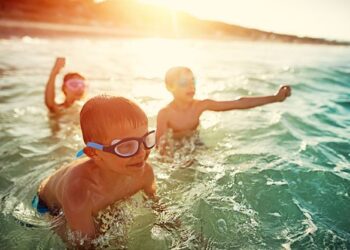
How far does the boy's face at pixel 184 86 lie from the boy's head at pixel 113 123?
2934 millimetres

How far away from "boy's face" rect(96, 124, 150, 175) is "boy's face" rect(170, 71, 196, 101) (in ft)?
9.38

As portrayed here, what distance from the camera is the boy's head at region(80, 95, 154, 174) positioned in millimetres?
2992

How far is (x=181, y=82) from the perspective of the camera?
598 centimetres

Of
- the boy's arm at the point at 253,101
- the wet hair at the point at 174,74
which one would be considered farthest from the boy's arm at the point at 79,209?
the wet hair at the point at 174,74

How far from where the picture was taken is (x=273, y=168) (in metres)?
5.55

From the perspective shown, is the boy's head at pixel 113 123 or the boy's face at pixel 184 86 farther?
the boy's face at pixel 184 86

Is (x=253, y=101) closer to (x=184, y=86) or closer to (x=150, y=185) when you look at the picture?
(x=184, y=86)

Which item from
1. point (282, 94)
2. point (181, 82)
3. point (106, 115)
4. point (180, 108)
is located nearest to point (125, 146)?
point (106, 115)

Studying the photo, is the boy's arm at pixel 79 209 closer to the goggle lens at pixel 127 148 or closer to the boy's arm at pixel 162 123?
the goggle lens at pixel 127 148

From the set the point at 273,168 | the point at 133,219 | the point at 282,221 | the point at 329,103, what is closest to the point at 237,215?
the point at 282,221

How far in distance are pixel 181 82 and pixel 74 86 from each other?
10.4ft

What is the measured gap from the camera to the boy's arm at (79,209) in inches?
125

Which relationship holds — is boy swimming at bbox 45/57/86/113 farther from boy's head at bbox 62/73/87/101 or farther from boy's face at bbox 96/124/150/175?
boy's face at bbox 96/124/150/175

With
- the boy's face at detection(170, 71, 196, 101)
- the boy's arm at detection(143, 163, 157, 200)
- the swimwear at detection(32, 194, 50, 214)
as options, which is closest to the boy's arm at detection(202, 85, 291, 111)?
the boy's face at detection(170, 71, 196, 101)
